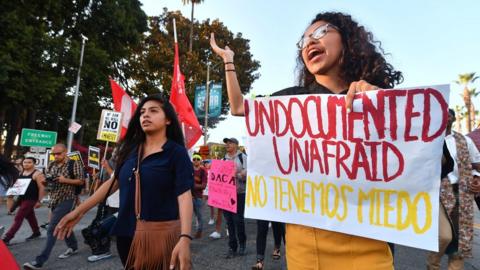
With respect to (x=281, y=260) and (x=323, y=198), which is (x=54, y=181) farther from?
(x=323, y=198)

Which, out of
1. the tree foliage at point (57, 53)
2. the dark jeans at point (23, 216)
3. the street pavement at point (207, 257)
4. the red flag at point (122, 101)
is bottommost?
the street pavement at point (207, 257)

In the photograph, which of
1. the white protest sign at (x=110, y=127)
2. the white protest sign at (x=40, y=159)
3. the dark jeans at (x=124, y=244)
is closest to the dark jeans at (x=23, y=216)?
the white protest sign at (x=110, y=127)

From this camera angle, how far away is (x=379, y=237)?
5.43 feet

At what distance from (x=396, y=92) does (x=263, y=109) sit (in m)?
0.65

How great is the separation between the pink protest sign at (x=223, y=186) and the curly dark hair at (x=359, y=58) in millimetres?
4385

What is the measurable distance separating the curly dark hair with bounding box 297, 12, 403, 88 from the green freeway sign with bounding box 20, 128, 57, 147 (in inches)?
625

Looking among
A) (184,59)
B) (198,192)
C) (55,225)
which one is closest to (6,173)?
(55,225)

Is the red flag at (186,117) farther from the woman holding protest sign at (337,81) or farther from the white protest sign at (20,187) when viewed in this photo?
the woman holding protest sign at (337,81)

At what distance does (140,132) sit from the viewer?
278 cm

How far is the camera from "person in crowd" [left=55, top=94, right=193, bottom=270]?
2311mm

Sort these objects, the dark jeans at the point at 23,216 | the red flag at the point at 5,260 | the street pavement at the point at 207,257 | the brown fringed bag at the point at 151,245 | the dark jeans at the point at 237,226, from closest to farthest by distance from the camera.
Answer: the red flag at the point at 5,260 → the brown fringed bag at the point at 151,245 → the street pavement at the point at 207,257 → the dark jeans at the point at 237,226 → the dark jeans at the point at 23,216

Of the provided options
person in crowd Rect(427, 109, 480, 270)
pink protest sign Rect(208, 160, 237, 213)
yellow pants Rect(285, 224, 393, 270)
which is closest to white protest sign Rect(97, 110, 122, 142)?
pink protest sign Rect(208, 160, 237, 213)

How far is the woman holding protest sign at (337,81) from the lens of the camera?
1.71 metres

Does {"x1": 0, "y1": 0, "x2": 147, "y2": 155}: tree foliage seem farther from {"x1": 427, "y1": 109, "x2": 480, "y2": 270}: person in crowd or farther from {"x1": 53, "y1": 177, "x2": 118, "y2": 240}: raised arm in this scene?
{"x1": 427, "y1": 109, "x2": 480, "y2": 270}: person in crowd
